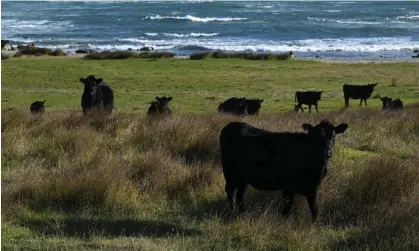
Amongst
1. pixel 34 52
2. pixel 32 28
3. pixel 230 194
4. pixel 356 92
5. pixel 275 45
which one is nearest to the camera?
pixel 230 194

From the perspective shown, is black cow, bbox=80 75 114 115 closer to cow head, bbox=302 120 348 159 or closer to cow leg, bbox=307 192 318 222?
cow head, bbox=302 120 348 159

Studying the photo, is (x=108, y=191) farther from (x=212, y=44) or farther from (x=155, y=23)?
(x=155, y=23)

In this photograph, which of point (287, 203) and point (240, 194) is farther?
point (240, 194)

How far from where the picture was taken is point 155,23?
104750mm

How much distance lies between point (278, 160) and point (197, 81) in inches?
1002

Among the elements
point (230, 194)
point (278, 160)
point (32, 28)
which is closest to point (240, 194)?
point (230, 194)

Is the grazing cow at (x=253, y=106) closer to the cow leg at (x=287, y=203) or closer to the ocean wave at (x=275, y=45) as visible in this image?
the cow leg at (x=287, y=203)

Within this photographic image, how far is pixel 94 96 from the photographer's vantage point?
56.3 ft

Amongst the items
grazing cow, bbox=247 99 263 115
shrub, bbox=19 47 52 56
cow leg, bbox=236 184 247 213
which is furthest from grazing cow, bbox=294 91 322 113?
shrub, bbox=19 47 52 56

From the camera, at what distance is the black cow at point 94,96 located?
16859mm

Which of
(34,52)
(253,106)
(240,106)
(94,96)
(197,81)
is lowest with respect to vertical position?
(34,52)

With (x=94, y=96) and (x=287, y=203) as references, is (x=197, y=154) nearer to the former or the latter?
(x=287, y=203)

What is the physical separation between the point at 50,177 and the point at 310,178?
135 inches

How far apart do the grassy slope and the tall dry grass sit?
450 inches
